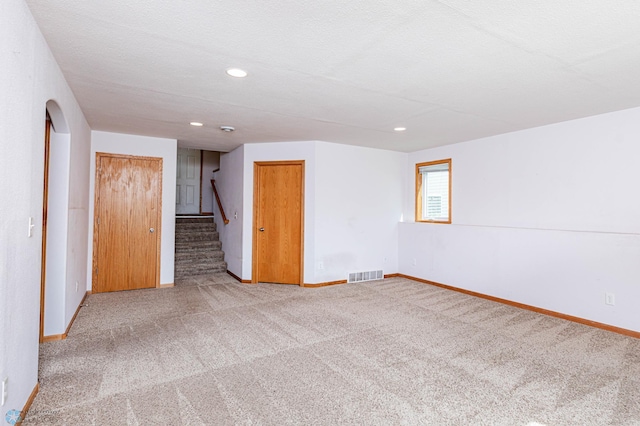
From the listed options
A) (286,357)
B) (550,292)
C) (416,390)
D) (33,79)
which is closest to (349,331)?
(286,357)

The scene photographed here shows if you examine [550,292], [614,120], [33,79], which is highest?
[614,120]

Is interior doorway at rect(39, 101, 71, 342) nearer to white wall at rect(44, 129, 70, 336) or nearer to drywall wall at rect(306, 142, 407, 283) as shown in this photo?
white wall at rect(44, 129, 70, 336)

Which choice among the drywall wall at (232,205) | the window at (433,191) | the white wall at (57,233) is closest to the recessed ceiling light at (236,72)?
the white wall at (57,233)

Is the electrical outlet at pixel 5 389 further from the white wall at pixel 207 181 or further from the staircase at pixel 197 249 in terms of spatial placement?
the white wall at pixel 207 181

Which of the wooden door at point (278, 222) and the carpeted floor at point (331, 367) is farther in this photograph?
the wooden door at point (278, 222)

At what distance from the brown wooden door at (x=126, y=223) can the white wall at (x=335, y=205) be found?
128 centimetres

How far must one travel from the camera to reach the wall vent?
5.48 metres

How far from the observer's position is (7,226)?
159cm

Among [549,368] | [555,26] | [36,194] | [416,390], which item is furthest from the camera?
[549,368]

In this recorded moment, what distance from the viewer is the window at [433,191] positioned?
5.47 metres

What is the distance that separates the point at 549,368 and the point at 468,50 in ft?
8.13

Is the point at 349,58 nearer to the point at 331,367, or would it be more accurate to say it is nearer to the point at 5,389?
the point at 331,367

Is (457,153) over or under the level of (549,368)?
over

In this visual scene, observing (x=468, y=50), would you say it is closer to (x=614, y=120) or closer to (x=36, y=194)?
(x=614, y=120)
